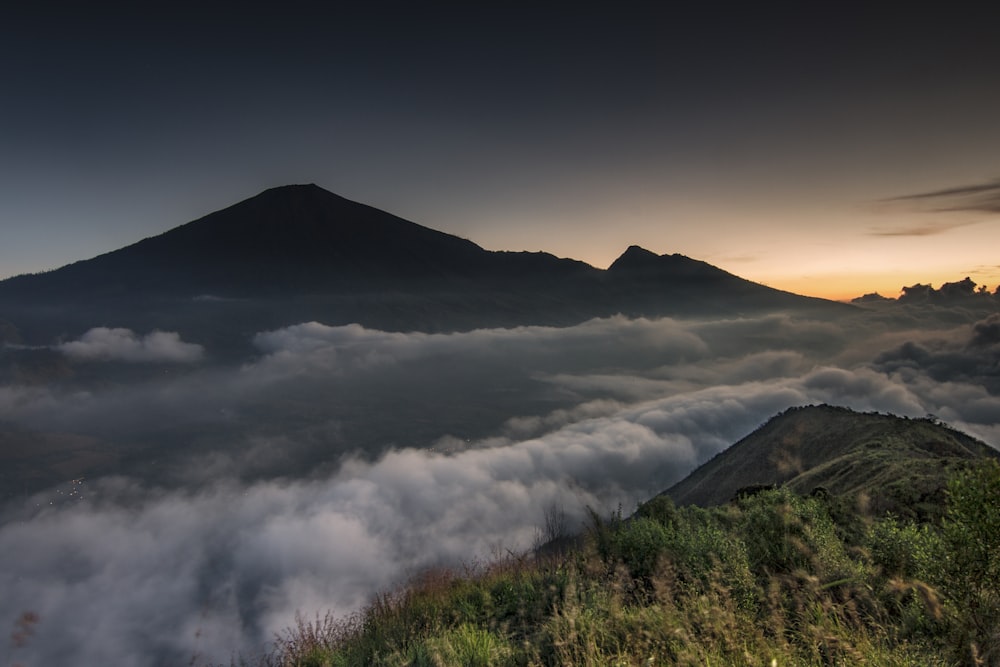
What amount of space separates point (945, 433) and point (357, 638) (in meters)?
54.8

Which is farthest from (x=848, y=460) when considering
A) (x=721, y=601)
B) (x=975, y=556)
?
(x=975, y=556)

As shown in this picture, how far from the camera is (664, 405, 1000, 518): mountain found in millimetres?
18422

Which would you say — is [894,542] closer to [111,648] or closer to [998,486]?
[998,486]

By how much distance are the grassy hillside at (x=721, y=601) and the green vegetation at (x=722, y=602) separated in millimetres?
20

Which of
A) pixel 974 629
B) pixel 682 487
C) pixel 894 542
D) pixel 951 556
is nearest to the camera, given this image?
pixel 974 629

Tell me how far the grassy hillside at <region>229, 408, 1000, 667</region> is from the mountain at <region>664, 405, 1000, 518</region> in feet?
3.88

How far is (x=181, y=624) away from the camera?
19275 centimetres

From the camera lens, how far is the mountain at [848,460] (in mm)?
18422

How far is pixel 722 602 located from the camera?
5531mm

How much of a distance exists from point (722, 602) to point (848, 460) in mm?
36046

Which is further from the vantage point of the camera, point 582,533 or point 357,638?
point 582,533

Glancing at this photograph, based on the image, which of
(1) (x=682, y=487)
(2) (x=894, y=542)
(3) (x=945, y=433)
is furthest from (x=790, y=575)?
(1) (x=682, y=487)

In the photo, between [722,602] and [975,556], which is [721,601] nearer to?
[722,602]

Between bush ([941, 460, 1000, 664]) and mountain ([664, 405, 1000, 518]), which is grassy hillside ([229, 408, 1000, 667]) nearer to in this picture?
bush ([941, 460, 1000, 664])
